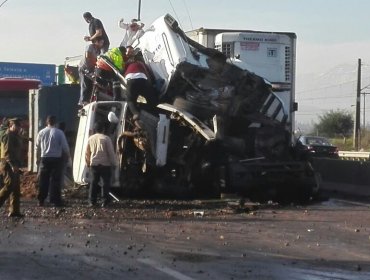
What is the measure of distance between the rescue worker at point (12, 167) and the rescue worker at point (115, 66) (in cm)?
276

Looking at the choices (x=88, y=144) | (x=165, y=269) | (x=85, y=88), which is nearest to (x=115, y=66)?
(x=85, y=88)

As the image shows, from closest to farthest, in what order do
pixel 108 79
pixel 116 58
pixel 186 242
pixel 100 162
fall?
1. pixel 186 242
2. pixel 100 162
3. pixel 116 58
4. pixel 108 79

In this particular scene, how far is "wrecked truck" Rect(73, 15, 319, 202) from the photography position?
15836 mm

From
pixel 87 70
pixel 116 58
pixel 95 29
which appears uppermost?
pixel 95 29

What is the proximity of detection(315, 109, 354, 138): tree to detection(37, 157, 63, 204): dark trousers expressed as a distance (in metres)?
76.5

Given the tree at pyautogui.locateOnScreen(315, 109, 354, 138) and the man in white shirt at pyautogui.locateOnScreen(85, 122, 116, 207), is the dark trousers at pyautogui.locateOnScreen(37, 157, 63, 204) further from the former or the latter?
the tree at pyautogui.locateOnScreen(315, 109, 354, 138)

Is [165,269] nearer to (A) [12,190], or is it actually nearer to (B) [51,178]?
(A) [12,190]

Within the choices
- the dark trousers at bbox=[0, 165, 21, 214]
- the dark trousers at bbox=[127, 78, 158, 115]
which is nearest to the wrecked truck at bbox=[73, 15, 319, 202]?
the dark trousers at bbox=[127, 78, 158, 115]

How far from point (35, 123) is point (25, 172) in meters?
1.04

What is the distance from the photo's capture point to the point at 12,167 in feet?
46.8

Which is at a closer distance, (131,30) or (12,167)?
(12,167)

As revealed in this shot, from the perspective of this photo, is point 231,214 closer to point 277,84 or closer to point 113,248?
point 113,248

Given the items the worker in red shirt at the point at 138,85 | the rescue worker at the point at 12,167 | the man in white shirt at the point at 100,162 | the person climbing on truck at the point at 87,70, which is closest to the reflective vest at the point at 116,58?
the worker in red shirt at the point at 138,85

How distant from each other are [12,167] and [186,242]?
4069 mm
